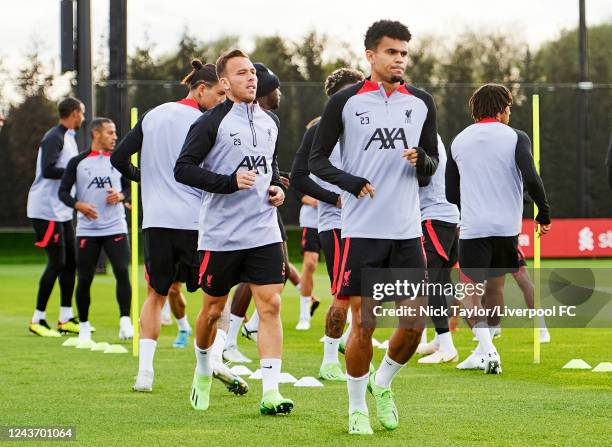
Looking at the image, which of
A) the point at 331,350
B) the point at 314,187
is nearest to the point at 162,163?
the point at 314,187

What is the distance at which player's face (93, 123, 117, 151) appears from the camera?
476 inches

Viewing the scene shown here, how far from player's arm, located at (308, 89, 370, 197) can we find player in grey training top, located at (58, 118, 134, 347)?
18.3ft

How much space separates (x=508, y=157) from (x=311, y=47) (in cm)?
2997

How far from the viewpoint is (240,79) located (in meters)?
7.13

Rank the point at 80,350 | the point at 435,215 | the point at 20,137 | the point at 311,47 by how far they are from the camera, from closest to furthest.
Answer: the point at 435,215 < the point at 80,350 < the point at 20,137 < the point at 311,47

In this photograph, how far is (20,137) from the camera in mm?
29141

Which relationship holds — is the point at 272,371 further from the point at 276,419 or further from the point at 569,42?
the point at 569,42

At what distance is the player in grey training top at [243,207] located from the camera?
709 centimetres

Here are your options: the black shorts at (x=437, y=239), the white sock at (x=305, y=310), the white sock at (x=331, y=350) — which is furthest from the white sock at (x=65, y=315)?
the white sock at (x=331, y=350)

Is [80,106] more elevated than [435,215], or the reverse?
[80,106]

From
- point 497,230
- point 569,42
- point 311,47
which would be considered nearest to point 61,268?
point 497,230

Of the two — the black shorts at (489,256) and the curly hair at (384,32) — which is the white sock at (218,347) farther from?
the curly hair at (384,32)

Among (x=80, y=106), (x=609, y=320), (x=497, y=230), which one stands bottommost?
(x=609, y=320)

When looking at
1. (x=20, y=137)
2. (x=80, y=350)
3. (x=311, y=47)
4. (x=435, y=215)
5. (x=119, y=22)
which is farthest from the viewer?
(x=311, y=47)
